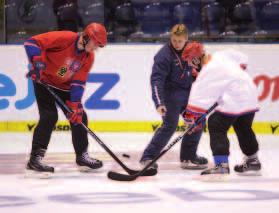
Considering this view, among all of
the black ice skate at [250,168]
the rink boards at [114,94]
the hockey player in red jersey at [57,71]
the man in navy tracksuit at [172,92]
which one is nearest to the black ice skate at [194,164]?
the man in navy tracksuit at [172,92]

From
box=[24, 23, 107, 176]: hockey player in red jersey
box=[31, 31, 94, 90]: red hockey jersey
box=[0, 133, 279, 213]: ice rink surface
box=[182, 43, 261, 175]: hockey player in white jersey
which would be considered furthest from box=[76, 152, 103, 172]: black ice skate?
box=[182, 43, 261, 175]: hockey player in white jersey

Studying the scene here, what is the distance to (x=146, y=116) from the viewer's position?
5.94m

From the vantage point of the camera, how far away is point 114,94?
5.91m

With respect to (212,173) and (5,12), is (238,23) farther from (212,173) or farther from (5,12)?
(212,173)

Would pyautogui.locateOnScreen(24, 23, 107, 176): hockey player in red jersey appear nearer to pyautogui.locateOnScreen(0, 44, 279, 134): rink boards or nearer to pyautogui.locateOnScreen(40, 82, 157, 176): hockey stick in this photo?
pyautogui.locateOnScreen(40, 82, 157, 176): hockey stick

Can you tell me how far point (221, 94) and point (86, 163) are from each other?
1103 mm

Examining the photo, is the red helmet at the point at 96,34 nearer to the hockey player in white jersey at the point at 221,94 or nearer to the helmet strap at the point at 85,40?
the helmet strap at the point at 85,40

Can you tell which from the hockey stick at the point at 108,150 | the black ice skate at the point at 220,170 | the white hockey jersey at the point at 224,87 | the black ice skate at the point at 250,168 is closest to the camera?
the white hockey jersey at the point at 224,87

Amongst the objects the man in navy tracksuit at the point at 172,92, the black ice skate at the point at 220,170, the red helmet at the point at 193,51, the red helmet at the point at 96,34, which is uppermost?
the red helmet at the point at 96,34

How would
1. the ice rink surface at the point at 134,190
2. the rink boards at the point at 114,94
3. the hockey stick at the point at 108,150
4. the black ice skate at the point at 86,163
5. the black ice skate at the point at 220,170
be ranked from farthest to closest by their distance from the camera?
the rink boards at the point at 114,94, the black ice skate at the point at 86,163, the hockey stick at the point at 108,150, the black ice skate at the point at 220,170, the ice rink surface at the point at 134,190

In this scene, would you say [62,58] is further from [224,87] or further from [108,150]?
[224,87]

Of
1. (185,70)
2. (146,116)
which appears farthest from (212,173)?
(146,116)

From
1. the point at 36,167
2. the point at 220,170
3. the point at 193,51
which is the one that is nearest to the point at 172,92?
the point at 193,51

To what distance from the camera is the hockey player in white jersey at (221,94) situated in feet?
11.9
